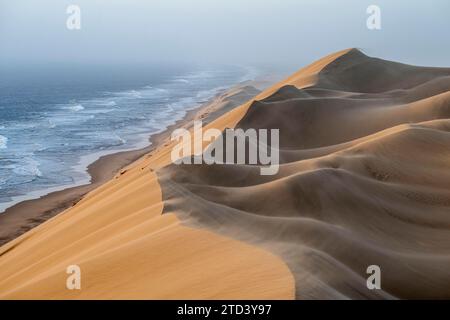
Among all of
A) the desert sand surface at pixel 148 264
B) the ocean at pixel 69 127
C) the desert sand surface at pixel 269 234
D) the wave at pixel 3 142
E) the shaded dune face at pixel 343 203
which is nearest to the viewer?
the desert sand surface at pixel 148 264

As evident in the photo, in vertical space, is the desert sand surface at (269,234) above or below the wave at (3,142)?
above

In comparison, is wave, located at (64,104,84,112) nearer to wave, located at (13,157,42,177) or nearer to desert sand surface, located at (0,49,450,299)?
wave, located at (13,157,42,177)

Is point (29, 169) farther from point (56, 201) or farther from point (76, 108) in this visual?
point (76, 108)

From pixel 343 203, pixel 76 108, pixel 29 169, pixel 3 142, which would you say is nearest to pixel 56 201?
pixel 29 169

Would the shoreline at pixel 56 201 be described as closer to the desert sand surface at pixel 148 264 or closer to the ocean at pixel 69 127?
the ocean at pixel 69 127

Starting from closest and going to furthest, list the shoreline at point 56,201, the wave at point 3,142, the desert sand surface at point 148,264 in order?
the desert sand surface at point 148,264 < the shoreline at point 56,201 < the wave at point 3,142

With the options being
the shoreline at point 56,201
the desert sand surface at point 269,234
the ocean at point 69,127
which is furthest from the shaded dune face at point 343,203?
the ocean at point 69,127

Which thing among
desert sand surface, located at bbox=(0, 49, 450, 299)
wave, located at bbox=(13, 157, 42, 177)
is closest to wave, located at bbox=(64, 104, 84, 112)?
wave, located at bbox=(13, 157, 42, 177)
